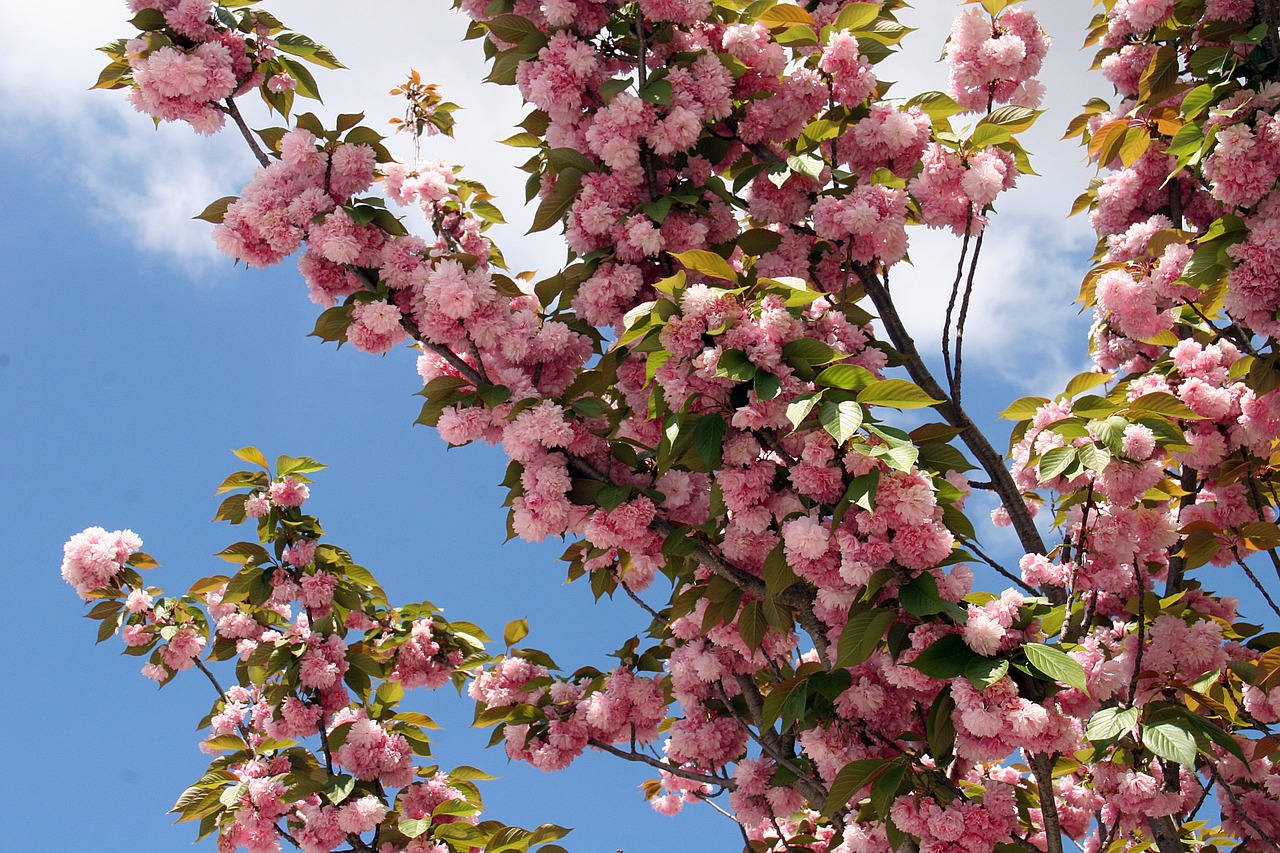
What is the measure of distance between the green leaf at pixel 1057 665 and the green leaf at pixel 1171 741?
0.25 meters

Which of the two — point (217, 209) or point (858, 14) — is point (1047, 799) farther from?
point (217, 209)

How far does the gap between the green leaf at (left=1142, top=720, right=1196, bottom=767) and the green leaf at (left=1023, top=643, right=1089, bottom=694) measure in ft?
0.80

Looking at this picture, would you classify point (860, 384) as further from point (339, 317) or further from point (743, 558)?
point (339, 317)

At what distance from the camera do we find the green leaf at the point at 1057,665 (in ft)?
8.14

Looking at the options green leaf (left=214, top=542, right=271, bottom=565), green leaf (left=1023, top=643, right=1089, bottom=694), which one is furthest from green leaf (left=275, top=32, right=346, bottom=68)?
green leaf (left=1023, top=643, right=1089, bottom=694)

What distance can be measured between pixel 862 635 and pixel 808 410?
0.67m

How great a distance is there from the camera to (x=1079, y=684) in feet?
8.06

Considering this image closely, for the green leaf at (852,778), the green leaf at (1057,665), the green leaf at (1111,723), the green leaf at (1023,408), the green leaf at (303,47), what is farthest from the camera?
the green leaf at (303,47)

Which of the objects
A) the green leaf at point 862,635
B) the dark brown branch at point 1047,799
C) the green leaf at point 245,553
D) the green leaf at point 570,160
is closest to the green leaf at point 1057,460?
the green leaf at point 862,635

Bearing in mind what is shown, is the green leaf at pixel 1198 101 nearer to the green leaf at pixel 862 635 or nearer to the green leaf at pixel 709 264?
the green leaf at pixel 709 264

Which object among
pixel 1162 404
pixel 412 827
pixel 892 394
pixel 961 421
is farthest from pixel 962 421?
pixel 412 827

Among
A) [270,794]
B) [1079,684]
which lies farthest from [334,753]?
[1079,684]

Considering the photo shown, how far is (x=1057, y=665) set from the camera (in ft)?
8.34

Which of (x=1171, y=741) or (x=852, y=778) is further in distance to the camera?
(x=852, y=778)
